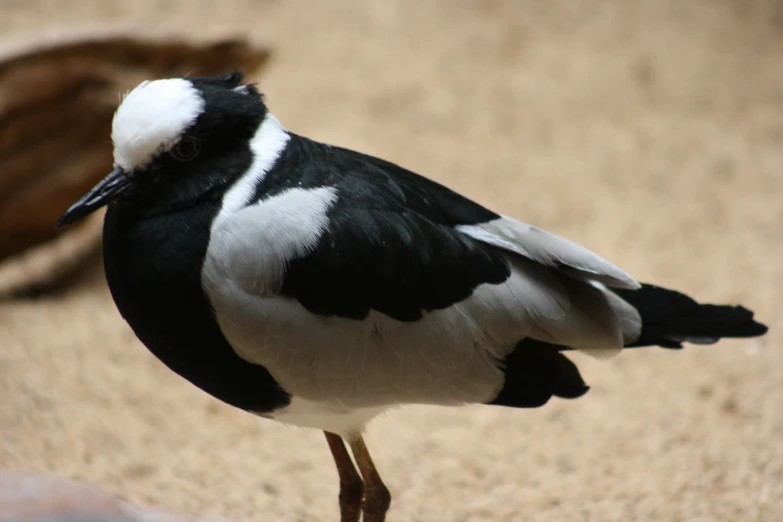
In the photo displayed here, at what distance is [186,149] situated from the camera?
193cm

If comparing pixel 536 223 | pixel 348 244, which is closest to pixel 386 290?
pixel 348 244

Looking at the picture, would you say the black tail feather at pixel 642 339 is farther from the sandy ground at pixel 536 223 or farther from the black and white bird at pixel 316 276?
the sandy ground at pixel 536 223

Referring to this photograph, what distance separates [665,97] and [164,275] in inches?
186

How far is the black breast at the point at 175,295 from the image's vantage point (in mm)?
1895

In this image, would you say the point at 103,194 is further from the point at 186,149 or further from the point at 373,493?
the point at 373,493

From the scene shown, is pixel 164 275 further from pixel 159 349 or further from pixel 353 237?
pixel 353 237

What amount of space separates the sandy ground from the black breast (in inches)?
35.3

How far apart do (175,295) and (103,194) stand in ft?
0.91

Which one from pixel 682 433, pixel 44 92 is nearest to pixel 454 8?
pixel 44 92

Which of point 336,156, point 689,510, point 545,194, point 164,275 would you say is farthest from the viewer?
point 545,194

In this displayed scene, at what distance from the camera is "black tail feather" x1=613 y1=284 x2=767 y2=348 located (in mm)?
2299

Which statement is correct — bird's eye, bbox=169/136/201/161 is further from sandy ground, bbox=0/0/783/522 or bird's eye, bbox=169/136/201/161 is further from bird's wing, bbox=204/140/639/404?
sandy ground, bbox=0/0/783/522

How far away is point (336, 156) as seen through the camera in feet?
7.08

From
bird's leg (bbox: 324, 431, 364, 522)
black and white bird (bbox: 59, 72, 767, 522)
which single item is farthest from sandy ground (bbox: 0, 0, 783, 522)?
black and white bird (bbox: 59, 72, 767, 522)
